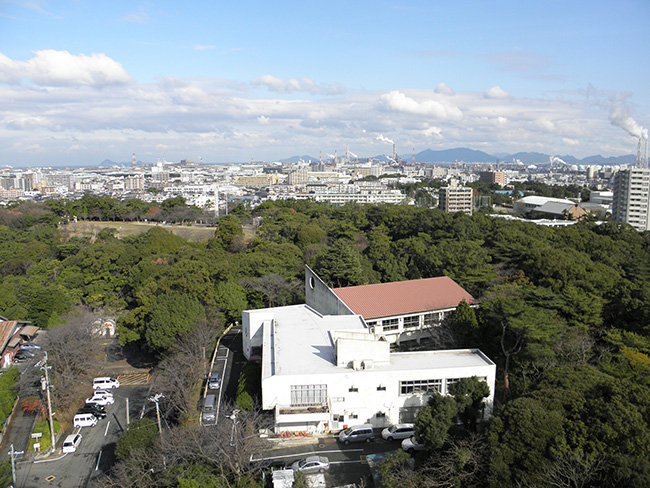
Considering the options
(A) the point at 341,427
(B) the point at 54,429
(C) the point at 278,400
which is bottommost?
(B) the point at 54,429

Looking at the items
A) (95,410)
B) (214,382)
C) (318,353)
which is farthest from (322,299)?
(95,410)

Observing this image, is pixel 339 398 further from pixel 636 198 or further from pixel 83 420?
pixel 636 198

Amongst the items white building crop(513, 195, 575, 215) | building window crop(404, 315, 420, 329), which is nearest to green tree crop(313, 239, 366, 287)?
building window crop(404, 315, 420, 329)

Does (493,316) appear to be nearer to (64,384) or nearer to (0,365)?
(64,384)

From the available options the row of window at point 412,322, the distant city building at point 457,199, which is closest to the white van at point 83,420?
the row of window at point 412,322

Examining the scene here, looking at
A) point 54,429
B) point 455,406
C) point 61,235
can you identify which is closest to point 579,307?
point 455,406

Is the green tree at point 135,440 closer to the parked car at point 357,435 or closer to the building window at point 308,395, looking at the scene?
the building window at point 308,395
